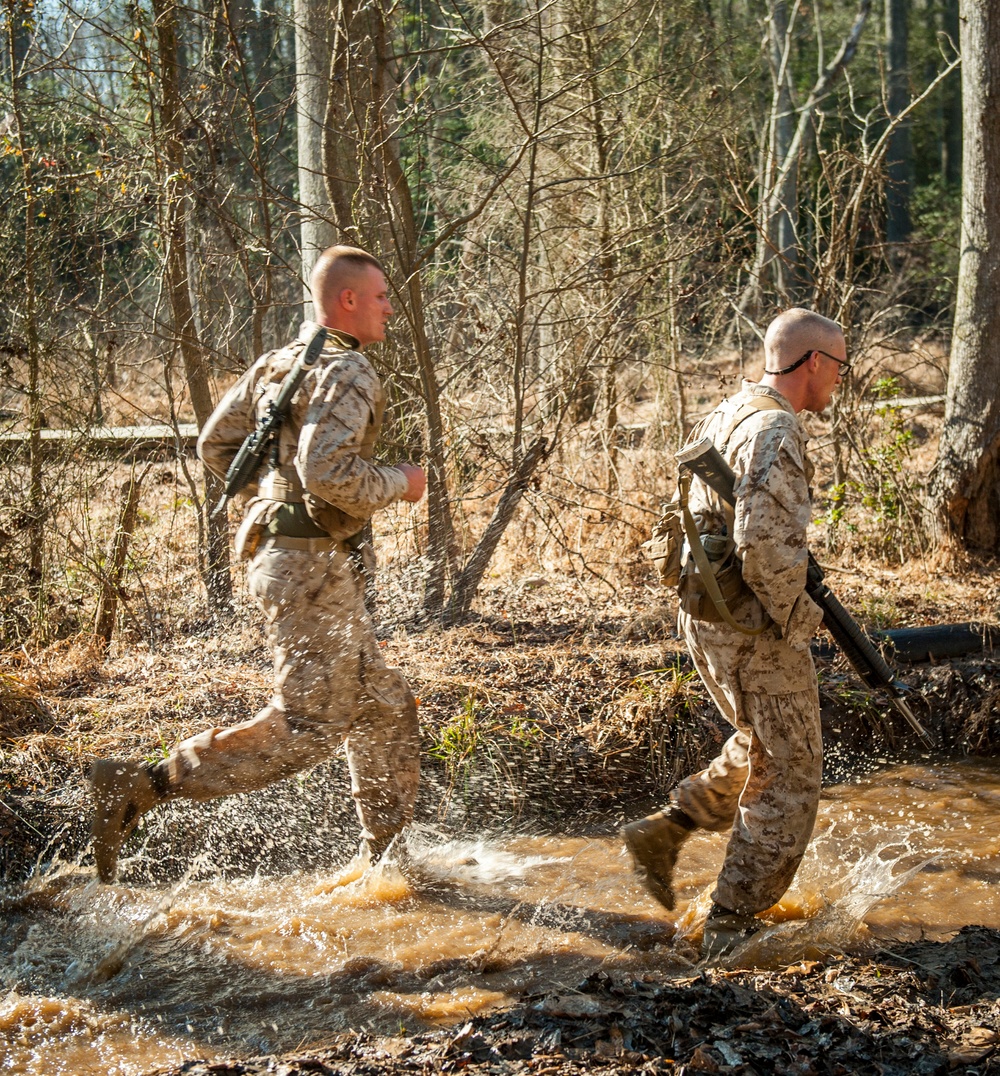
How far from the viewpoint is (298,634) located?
396cm

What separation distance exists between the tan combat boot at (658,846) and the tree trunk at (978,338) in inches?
176

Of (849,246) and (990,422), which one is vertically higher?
(849,246)

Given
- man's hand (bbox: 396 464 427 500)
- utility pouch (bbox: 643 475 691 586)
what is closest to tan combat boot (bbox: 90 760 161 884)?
→ man's hand (bbox: 396 464 427 500)

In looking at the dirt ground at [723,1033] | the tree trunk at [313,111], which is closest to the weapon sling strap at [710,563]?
the dirt ground at [723,1033]

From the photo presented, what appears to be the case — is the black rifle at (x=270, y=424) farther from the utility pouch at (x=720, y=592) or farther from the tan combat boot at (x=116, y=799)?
the utility pouch at (x=720, y=592)

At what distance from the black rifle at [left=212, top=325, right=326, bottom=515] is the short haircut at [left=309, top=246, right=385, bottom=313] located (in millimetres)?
124

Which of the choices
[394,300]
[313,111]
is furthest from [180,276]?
[313,111]

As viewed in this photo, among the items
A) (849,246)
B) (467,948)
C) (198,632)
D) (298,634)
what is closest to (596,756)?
(467,948)

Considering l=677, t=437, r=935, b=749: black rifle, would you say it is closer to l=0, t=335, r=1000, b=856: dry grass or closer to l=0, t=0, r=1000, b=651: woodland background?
l=0, t=335, r=1000, b=856: dry grass

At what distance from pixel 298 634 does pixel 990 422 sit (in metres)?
5.44

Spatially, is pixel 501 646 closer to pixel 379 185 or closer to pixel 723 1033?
pixel 379 185

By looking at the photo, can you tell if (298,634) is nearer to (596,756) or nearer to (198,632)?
(596,756)

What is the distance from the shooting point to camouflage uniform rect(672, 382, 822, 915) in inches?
132

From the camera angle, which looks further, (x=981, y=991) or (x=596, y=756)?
(x=596, y=756)
